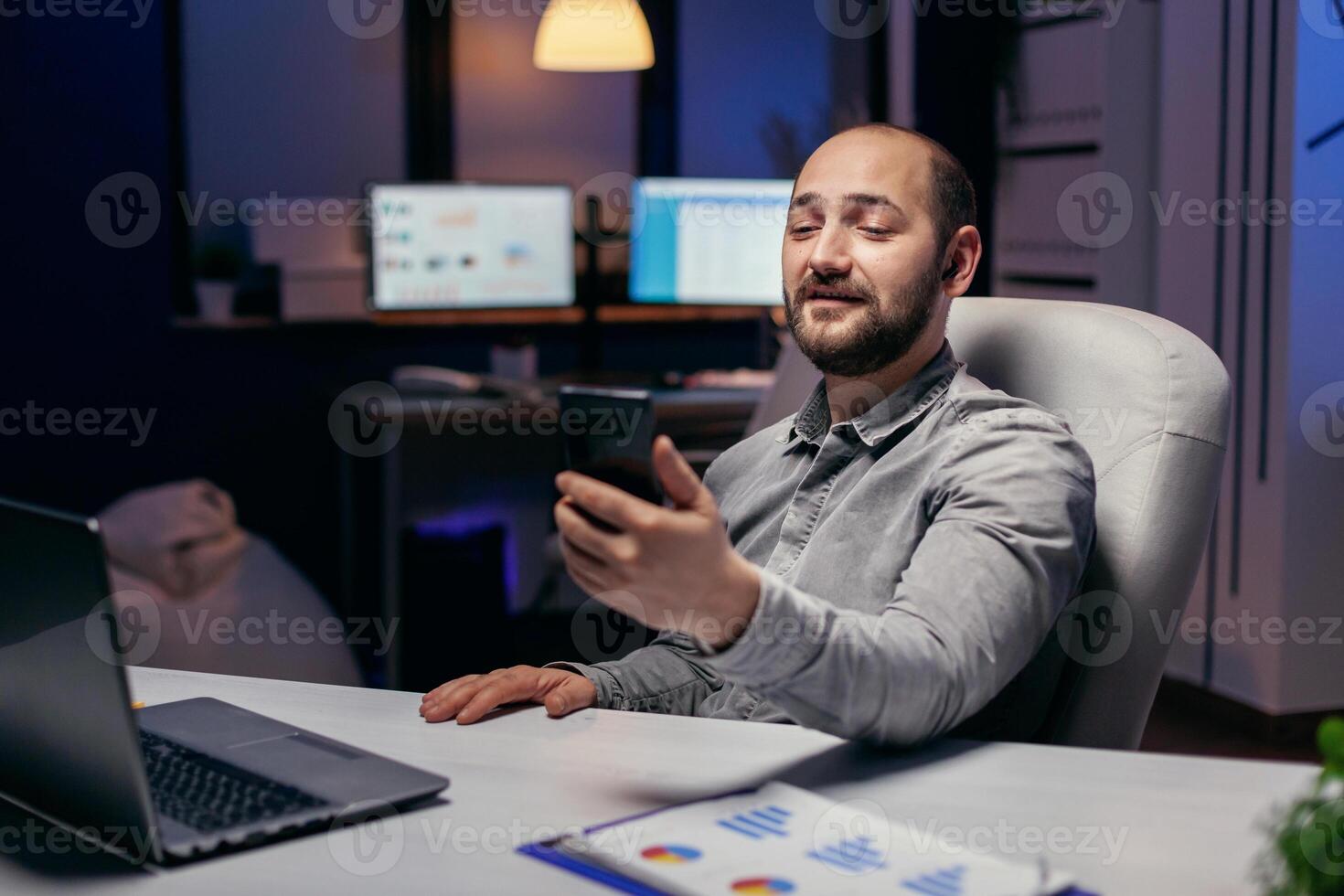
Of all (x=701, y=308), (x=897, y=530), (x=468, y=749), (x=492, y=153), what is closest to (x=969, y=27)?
(x=701, y=308)

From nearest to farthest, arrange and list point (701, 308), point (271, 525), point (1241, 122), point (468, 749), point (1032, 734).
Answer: point (468, 749) → point (1032, 734) → point (1241, 122) → point (271, 525) → point (701, 308)

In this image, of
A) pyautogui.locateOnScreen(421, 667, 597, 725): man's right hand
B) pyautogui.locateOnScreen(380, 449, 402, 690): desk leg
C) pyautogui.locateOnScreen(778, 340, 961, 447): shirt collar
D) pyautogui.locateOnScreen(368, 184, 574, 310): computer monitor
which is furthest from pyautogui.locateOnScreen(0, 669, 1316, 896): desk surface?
pyautogui.locateOnScreen(368, 184, 574, 310): computer monitor

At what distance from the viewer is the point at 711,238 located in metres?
4.27

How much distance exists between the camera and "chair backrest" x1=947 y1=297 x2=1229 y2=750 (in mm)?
1339

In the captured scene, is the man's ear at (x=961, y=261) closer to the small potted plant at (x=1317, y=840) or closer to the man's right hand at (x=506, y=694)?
the man's right hand at (x=506, y=694)

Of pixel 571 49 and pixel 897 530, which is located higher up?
pixel 571 49

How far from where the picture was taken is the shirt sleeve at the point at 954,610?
1.05 metres

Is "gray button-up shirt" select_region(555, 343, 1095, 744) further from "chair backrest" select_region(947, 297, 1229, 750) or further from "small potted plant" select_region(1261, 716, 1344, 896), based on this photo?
"small potted plant" select_region(1261, 716, 1344, 896)

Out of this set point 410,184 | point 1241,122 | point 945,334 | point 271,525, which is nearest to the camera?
point 945,334

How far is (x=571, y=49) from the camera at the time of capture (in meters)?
4.13

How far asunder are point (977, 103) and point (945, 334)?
3.02 m

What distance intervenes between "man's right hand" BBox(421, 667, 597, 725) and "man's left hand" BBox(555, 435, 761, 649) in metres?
0.30

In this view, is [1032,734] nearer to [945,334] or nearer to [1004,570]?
[1004,570]

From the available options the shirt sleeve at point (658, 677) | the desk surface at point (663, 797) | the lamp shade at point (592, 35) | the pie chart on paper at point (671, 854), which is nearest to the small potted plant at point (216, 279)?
the lamp shade at point (592, 35)
